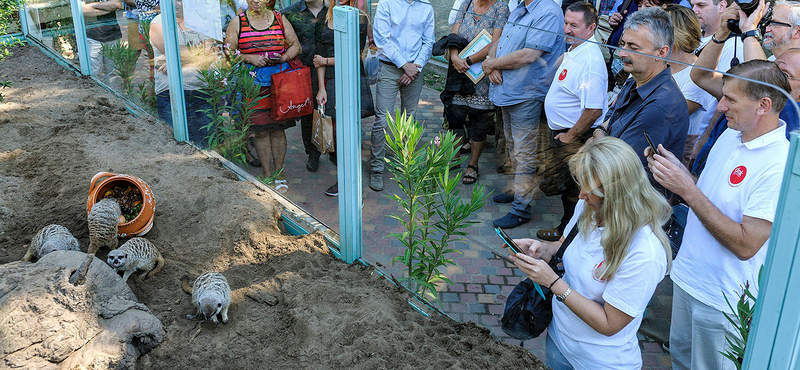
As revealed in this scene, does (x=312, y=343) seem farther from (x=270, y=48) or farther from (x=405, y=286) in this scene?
(x=270, y=48)

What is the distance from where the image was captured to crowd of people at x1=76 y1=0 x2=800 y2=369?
233 cm

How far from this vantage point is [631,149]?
2383 mm

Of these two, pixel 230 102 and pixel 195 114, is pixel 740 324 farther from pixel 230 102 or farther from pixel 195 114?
pixel 195 114

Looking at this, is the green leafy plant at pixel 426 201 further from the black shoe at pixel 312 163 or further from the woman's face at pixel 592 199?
the woman's face at pixel 592 199

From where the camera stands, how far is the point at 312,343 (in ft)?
10.5

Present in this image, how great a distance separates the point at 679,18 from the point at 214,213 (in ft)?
11.7

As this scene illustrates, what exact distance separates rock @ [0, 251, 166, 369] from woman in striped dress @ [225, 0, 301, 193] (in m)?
1.67

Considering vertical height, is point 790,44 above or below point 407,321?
above

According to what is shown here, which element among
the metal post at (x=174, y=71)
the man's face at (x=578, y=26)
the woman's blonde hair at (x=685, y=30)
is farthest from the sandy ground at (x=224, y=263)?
the man's face at (x=578, y=26)

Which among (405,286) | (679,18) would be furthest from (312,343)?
(679,18)

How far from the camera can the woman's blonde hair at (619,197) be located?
2.31 metres

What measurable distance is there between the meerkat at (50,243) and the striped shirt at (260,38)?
80.9 inches

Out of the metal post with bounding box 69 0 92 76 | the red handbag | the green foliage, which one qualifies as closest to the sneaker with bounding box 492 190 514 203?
the red handbag

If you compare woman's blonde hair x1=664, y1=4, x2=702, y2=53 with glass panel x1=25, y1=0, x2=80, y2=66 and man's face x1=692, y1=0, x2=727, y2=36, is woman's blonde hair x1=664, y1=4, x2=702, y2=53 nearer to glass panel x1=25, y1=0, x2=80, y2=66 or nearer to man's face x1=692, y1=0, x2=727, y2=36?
man's face x1=692, y1=0, x2=727, y2=36
